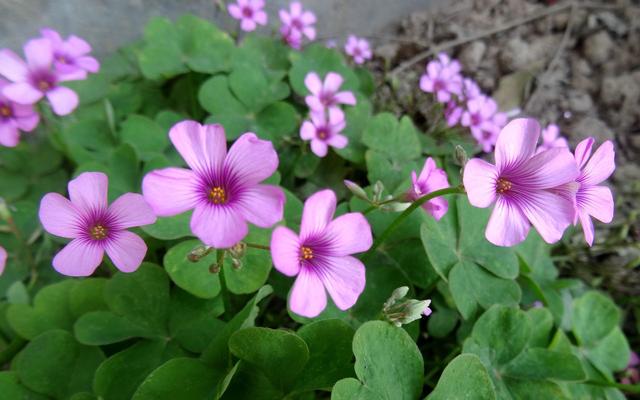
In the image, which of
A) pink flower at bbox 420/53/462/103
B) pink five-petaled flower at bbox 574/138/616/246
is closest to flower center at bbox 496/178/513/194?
pink five-petaled flower at bbox 574/138/616/246

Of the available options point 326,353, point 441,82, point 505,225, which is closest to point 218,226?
point 326,353

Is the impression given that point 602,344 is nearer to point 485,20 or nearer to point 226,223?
point 226,223

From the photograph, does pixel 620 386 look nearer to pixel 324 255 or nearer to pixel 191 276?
pixel 324 255

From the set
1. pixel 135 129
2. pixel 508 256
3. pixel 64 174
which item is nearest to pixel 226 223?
pixel 508 256

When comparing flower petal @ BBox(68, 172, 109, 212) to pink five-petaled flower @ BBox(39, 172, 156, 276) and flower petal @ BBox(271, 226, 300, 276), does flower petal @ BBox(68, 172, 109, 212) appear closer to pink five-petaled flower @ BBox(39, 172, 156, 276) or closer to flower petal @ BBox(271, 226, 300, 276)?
pink five-petaled flower @ BBox(39, 172, 156, 276)

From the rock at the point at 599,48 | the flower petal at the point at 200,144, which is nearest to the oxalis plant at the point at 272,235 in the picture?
the flower petal at the point at 200,144

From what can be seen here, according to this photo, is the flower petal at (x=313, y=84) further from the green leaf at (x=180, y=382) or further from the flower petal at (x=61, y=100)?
the green leaf at (x=180, y=382)

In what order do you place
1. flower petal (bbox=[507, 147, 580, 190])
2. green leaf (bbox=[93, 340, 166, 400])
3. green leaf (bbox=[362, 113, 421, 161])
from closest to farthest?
flower petal (bbox=[507, 147, 580, 190])
green leaf (bbox=[93, 340, 166, 400])
green leaf (bbox=[362, 113, 421, 161])

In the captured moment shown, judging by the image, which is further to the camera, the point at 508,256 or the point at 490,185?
the point at 508,256
